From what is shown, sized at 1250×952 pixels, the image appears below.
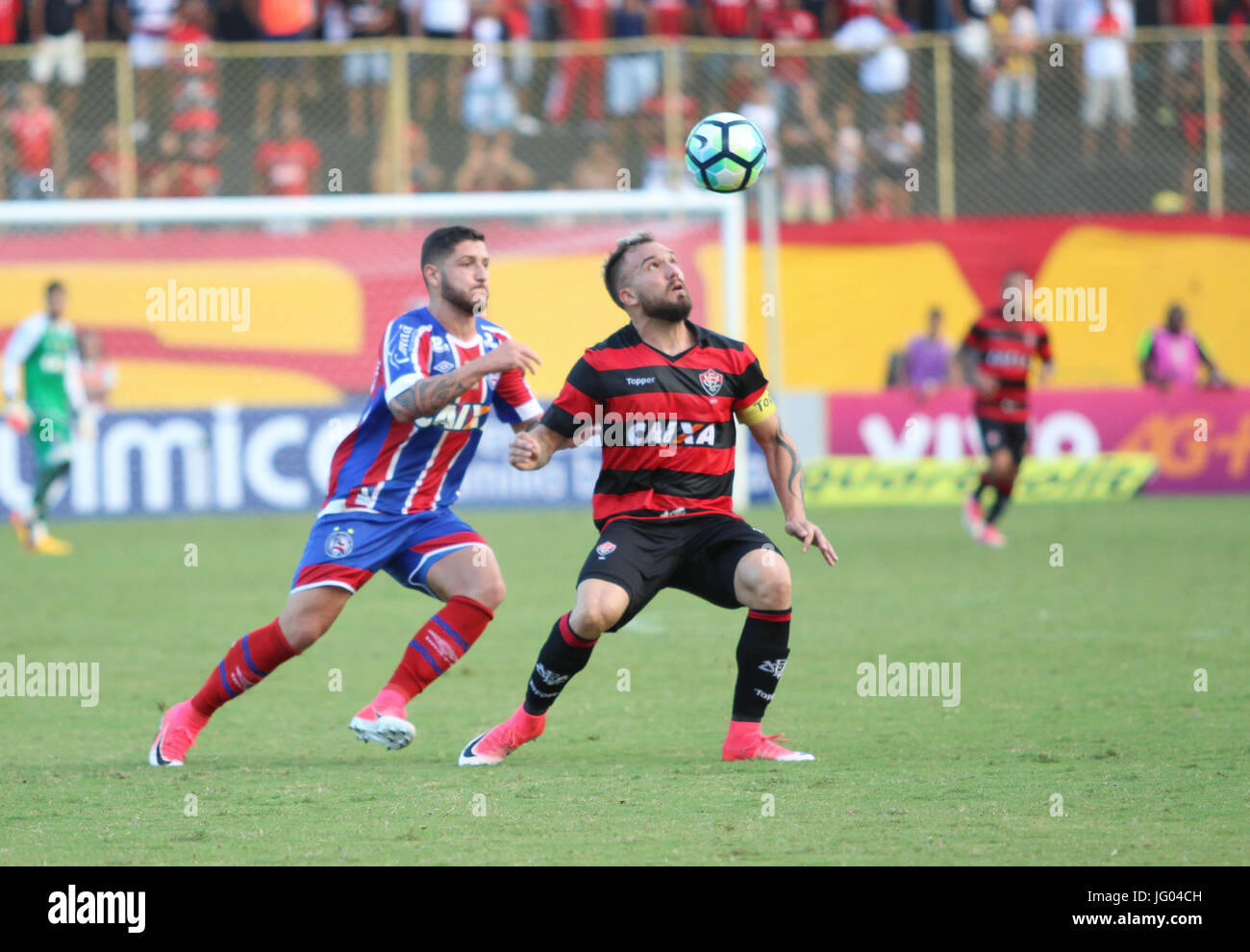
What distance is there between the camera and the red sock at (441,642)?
666cm

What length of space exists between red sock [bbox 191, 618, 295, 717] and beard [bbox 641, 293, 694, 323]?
1.83 m

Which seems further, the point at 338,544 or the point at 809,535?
the point at 338,544

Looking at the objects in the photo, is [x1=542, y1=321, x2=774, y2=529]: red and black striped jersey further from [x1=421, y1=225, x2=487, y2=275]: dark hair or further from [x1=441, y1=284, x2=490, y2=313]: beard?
[x1=421, y1=225, x2=487, y2=275]: dark hair

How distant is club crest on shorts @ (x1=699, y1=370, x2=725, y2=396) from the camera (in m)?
6.56

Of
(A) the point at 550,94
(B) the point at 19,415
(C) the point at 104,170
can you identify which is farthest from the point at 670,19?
(B) the point at 19,415

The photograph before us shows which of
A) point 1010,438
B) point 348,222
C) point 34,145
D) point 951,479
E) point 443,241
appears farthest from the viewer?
point 348,222

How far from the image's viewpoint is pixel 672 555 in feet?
21.4

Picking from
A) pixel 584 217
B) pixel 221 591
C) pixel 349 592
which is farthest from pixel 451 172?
pixel 349 592

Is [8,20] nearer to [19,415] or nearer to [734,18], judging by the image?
[19,415]

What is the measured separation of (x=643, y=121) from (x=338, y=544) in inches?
551

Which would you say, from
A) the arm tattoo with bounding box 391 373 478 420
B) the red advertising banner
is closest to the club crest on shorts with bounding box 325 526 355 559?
the arm tattoo with bounding box 391 373 478 420

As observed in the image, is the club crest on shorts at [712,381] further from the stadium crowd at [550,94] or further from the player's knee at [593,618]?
the stadium crowd at [550,94]
